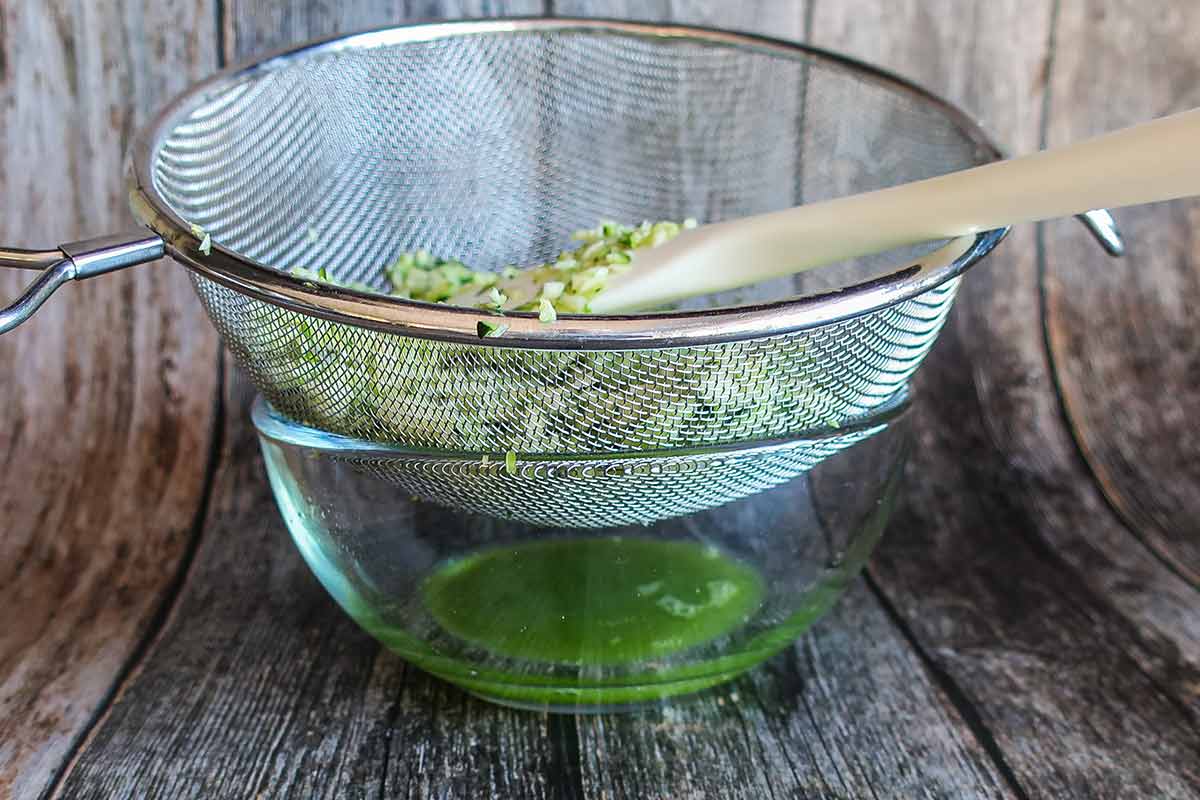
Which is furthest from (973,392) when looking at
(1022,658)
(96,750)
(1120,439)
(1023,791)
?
(96,750)

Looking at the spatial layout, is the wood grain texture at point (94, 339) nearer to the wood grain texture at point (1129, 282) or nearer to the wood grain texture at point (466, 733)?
the wood grain texture at point (466, 733)

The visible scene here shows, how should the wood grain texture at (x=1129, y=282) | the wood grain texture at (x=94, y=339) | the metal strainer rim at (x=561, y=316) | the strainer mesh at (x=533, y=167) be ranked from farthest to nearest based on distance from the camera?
the wood grain texture at (x=1129, y=282)
the wood grain texture at (x=94, y=339)
the strainer mesh at (x=533, y=167)
the metal strainer rim at (x=561, y=316)

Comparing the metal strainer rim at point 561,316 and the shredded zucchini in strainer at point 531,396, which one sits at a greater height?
the metal strainer rim at point 561,316

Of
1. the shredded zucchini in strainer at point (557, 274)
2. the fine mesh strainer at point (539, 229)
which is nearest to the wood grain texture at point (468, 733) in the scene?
the fine mesh strainer at point (539, 229)

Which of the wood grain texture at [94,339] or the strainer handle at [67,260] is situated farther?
the wood grain texture at [94,339]

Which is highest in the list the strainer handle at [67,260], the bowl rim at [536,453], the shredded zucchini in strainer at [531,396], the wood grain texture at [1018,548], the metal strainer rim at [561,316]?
the metal strainer rim at [561,316]

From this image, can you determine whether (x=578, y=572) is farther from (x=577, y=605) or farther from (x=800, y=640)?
(x=800, y=640)

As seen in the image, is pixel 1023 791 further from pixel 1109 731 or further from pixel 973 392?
pixel 973 392

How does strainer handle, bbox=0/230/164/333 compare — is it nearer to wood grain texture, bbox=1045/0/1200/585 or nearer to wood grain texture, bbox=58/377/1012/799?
wood grain texture, bbox=58/377/1012/799
